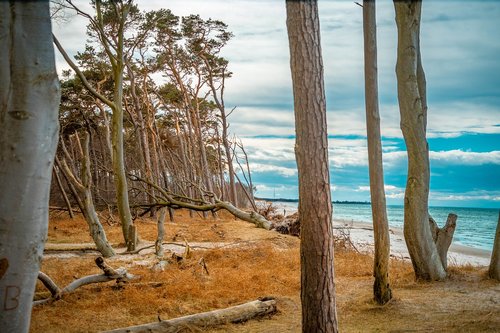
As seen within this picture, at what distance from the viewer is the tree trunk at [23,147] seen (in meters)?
2.94

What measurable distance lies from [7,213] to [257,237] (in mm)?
12134

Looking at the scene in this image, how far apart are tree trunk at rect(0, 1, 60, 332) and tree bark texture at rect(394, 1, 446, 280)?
6.93 m

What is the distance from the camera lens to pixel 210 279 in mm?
8875

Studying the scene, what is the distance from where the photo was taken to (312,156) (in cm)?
450

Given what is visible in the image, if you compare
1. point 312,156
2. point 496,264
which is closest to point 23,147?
point 312,156

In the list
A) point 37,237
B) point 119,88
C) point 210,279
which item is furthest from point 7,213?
point 119,88

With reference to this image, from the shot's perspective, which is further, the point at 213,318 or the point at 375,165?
the point at 375,165

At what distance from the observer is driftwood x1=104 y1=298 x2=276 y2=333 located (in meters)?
5.41

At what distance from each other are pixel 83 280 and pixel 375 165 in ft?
16.5

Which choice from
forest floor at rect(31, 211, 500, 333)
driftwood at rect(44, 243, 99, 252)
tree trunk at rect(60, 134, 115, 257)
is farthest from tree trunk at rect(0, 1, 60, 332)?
driftwood at rect(44, 243, 99, 252)

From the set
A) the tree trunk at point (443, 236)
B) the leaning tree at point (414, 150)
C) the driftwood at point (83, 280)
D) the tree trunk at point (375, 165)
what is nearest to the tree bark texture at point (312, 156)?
the tree trunk at point (375, 165)

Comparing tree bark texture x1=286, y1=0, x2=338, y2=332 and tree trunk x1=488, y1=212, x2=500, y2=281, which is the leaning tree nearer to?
tree trunk x1=488, y1=212, x2=500, y2=281

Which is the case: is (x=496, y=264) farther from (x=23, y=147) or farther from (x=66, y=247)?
(x=66, y=247)

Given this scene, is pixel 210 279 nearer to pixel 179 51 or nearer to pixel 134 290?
pixel 134 290
